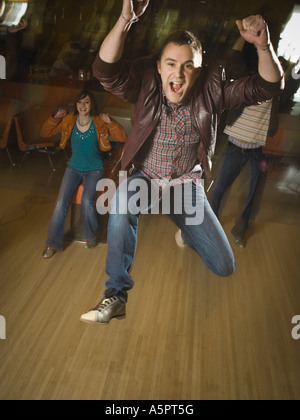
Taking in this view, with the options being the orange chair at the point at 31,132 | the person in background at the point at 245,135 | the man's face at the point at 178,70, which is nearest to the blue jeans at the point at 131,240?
the man's face at the point at 178,70

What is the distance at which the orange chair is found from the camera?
3.63m

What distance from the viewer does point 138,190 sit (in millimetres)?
2236

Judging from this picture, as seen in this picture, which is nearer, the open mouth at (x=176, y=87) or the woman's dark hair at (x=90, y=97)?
the open mouth at (x=176, y=87)

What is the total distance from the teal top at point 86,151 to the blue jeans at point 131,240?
0.93 m

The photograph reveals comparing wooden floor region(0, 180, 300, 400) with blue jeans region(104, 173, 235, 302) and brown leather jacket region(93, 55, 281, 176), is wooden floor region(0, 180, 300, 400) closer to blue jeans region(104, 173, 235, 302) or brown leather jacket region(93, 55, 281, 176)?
blue jeans region(104, 173, 235, 302)

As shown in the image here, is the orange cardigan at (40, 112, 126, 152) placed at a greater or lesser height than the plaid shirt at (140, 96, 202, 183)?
lesser

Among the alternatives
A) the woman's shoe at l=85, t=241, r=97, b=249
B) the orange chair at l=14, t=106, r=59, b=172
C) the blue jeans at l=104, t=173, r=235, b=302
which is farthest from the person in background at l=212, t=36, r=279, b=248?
the orange chair at l=14, t=106, r=59, b=172

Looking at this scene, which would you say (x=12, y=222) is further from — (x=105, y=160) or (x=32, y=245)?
(x=105, y=160)

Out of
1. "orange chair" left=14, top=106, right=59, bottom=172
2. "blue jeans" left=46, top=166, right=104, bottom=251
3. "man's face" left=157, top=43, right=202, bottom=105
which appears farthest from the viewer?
"orange chair" left=14, top=106, right=59, bottom=172

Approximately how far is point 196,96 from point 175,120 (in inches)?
7.0

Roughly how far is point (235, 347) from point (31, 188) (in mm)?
2442

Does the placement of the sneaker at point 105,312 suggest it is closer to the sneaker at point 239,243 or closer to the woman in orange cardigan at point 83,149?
the woman in orange cardigan at point 83,149

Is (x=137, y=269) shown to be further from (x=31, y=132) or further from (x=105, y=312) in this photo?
(x=31, y=132)

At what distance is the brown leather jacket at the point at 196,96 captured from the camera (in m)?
2.15
